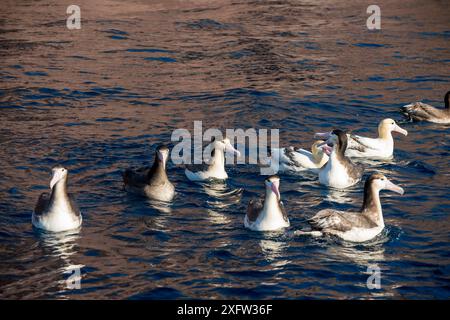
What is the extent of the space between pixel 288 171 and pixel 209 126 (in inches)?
Answer: 137

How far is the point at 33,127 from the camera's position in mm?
21328

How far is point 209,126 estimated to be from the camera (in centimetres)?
2170

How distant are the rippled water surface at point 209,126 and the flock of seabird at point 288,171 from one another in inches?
9.7

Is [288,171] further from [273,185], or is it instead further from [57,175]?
[57,175]

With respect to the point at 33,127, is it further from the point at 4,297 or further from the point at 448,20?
the point at 448,20

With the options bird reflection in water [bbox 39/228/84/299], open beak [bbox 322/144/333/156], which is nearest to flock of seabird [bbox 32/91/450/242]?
open beak [bbox 322/144/333/156]

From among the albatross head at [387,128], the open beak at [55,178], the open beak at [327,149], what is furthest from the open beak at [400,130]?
the open beak at [55,178]

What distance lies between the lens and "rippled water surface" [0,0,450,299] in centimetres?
1362

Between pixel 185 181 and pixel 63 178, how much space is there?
12.2ft

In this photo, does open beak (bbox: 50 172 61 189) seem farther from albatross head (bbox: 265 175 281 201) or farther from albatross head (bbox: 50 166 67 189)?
albatross head (bbox: 265 175 281 201)

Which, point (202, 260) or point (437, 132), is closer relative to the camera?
point (202, 260)

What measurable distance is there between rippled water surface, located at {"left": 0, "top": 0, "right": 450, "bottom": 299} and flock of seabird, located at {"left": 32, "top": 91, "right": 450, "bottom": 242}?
0.25m
